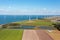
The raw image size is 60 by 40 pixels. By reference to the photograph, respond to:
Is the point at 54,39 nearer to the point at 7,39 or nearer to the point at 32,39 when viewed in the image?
the point at 32,39

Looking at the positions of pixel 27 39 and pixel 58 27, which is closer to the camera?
pixel 27 39

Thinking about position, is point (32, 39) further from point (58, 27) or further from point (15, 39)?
point (58, 27)

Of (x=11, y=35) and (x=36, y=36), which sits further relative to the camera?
(x=11, y=35)

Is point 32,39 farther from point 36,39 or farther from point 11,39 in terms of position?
point 11,39

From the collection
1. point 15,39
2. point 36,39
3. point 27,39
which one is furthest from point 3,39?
point 36,39

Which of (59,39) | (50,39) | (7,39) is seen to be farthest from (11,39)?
(59,39)

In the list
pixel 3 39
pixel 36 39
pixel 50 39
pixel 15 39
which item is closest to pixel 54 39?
pixel 50 39

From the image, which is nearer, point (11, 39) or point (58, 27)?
point (11, 39)
